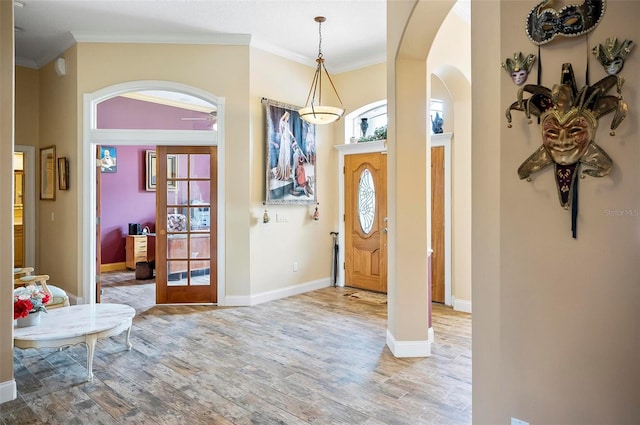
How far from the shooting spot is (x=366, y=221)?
588cm

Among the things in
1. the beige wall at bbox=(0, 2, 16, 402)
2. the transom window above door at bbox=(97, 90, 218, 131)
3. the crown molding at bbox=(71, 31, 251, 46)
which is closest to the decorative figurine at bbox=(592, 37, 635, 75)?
the beige wall at bbox=(0, 2, 16, 402)

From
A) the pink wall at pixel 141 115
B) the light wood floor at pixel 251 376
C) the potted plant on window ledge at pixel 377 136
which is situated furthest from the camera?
the pink wall at pixel 141 115

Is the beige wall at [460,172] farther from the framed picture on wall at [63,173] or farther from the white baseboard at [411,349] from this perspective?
the framed picture on wall at [63,173]

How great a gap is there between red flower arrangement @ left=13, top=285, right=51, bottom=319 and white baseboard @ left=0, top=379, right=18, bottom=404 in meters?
0.47

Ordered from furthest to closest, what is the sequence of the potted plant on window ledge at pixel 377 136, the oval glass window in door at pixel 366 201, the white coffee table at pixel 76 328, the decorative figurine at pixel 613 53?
the oval glass window in door at pixel 366 201
the potted plant on window ledge at pixel 377 136
the white coffee table at pixel 76 328
the decorative figurine at pixel 613 53

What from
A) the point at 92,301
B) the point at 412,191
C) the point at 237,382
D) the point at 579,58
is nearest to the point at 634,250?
the point at 579,58

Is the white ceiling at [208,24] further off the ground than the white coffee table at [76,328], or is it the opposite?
the white ceiling at [208,24]

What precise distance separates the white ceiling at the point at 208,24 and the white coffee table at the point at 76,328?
3079 millimetres

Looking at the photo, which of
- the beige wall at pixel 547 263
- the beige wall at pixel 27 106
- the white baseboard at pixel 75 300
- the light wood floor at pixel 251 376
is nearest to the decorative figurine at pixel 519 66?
the beige wall at pixel 547 263

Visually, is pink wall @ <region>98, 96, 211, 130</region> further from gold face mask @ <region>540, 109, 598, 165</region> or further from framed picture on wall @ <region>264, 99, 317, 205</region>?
gold face mask @ <region>540, 109, 598, 165</region>

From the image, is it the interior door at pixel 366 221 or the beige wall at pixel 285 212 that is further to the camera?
the interior door at pixel 366 221

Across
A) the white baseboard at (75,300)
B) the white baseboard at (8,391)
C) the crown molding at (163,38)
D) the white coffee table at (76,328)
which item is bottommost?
the white baseboard at (8,391)

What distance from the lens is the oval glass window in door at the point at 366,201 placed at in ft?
19.0

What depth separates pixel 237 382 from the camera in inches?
116
